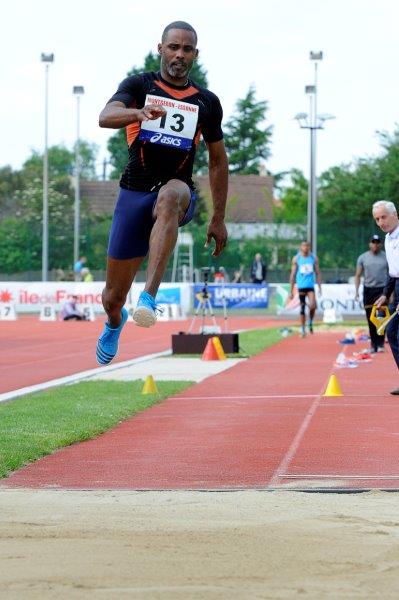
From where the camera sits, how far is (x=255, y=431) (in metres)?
11.2

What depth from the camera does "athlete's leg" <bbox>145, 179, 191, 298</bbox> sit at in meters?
7.40

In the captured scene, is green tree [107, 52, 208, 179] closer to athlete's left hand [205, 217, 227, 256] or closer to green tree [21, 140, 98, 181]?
green tree [21, 140, 98, 181]

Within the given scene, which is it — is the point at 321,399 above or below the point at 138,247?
below

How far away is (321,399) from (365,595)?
9283mm

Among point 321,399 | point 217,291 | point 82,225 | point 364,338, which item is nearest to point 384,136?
point 82,225

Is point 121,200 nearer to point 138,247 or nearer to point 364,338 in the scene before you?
point 138,247

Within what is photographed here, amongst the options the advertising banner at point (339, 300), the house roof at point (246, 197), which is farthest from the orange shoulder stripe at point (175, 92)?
the house roof at point (246, 197)

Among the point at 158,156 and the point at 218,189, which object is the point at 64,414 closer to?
the point at 218,189

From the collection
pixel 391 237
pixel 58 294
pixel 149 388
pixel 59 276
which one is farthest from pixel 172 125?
pixel 59 276

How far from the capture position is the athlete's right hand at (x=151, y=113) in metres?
6.94

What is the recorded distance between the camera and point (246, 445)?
1016 centimetres

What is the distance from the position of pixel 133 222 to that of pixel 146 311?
745mm

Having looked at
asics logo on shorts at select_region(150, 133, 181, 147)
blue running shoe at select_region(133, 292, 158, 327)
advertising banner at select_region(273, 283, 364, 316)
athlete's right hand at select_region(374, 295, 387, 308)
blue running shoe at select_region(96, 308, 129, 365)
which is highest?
asics logo on shorts at select_region(150, 133, 181, 147)

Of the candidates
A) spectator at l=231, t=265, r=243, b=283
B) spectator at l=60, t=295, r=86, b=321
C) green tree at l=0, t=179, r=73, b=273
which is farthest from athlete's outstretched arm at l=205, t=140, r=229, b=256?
green tree at l=0, t=179, r=73, b=273
